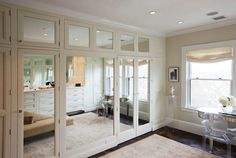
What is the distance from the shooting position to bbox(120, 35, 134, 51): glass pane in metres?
3.81

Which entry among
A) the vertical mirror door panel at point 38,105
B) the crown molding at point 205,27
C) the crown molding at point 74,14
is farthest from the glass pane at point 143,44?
the vertical mirror door panel at point 38,105

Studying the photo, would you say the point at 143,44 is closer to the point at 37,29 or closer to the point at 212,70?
the point at 212,70

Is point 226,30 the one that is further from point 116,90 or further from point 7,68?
point 7,68

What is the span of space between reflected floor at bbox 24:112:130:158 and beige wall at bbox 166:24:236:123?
1751 millimetres

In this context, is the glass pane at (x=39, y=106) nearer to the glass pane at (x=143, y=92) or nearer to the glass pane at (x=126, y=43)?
the glass pane at (x=126, y=43)

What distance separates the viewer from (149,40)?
444 cm

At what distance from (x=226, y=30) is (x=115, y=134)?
3.51 m

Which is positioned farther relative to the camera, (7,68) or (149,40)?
(149,40)

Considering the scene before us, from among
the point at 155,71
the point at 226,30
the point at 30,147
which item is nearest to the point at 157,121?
the point at 155,71

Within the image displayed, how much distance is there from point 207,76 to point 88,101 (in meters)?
3.06

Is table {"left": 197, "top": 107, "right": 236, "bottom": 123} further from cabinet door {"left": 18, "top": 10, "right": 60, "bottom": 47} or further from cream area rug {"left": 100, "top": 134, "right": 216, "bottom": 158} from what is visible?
cabinet door {"left": 18, "top": 10, "right": 60, "bottom": 47}

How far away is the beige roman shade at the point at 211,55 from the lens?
3711mm

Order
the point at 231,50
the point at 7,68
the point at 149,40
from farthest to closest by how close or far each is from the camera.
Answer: the point at 149,40 < the point at 231,50 < the point at 7,68

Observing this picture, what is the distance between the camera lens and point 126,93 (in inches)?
157
